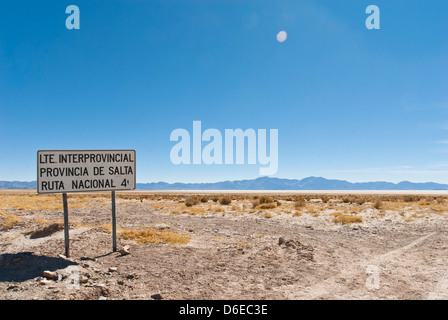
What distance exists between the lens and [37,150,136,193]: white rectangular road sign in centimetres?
922

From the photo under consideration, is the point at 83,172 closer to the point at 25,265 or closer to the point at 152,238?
the point at 25,265

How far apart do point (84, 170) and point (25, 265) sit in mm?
3489

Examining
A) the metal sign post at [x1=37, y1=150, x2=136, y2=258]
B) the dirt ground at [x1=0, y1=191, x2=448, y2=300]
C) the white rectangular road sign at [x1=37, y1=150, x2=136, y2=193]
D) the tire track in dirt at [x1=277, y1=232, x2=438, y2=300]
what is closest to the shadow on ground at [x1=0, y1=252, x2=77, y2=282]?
the dirt ground at [x1=0, y1=191, x2=448, y2=300]

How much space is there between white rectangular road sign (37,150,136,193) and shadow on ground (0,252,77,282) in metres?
2.22

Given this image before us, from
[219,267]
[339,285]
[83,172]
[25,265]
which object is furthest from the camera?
[83,172]

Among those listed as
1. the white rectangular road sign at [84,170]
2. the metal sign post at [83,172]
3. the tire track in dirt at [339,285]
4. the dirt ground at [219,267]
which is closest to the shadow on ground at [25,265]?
the dirt ground at [219,267]

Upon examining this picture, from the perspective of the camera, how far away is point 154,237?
12.7 meters

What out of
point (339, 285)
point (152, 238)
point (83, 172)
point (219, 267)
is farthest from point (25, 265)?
point (339, 285)

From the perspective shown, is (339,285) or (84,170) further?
(84,170)

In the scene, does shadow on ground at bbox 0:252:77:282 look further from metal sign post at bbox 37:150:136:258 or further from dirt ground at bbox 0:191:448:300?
metal sign post at bbox 37:150:136:258

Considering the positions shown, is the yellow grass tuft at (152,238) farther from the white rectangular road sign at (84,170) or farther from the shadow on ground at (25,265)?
the shadow on ground at (25,265)

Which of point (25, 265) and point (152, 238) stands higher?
point (25, 265)

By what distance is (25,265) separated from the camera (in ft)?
24.3
